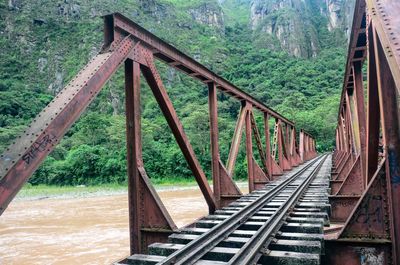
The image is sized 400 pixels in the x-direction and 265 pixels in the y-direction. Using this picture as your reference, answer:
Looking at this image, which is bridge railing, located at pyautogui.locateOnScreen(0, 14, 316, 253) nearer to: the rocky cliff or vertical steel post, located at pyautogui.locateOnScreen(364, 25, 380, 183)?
vertical steel post, located at pyautogui.locateOnScreen(364, 25, 380, 183)

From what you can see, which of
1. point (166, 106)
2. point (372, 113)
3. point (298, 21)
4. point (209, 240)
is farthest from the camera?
point (298, 21)

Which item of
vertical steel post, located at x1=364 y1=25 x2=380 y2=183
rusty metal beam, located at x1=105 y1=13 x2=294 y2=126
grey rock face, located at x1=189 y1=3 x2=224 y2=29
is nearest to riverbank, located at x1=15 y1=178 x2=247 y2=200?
rusty metal beam, located at x1=105 y1=13 x2=294 y2=126

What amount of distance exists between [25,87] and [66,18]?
80.6ft

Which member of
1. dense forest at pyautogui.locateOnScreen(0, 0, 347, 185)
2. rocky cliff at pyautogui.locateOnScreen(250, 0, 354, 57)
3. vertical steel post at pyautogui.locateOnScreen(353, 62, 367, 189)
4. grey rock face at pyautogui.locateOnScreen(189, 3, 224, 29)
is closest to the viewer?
vertical steel post at pyautogui.locateOnScreen(353, 62, 367, 189)

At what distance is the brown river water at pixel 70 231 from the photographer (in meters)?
10.7

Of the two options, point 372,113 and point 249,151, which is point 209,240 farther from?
point 249,151

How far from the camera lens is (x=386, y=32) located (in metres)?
2.84

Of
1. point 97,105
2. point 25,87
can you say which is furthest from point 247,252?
point 25,87

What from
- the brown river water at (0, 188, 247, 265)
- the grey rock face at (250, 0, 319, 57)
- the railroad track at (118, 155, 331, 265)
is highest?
the grey rock face at (250, 0, 319, 57)

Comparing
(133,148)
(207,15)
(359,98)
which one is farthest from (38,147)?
(207,15)

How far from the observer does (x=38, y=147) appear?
2.89m

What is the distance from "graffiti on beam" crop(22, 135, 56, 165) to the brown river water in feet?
17.3

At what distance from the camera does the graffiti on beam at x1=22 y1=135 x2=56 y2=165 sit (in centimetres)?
278

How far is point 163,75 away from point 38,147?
244 ft
